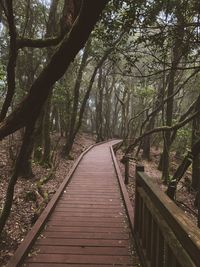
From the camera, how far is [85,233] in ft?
20.7

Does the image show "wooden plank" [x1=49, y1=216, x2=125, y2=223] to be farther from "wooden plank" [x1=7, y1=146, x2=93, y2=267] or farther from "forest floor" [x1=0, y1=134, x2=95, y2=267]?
"forest floor" [x1=0, y1=134, x2=95, y2=267]

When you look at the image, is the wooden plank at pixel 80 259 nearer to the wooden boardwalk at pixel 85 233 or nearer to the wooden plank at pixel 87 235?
the wooden boardwalk at pixel 85 233

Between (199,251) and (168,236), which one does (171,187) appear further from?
(199,251)

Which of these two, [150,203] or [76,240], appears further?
[76,240]

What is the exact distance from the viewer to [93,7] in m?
3.48

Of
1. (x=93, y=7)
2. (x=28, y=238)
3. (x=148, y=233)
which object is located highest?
(x=93, y=7)

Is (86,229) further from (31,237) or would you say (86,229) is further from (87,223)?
(31,237)

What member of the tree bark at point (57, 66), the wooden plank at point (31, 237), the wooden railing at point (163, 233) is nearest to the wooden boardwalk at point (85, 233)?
the wooden plank at point (31, 237)

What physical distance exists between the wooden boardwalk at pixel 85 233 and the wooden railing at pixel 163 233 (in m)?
0.45

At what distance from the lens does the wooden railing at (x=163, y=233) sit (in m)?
2.56

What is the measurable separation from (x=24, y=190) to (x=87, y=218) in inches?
143

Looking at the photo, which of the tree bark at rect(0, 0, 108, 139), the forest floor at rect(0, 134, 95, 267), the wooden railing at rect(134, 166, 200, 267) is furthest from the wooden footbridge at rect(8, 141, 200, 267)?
the tree bark at rect(0, 0, 108, 139)

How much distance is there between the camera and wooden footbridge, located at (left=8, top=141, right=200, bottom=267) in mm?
3055

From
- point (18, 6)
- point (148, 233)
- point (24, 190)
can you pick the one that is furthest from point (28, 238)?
point (18, 6)
